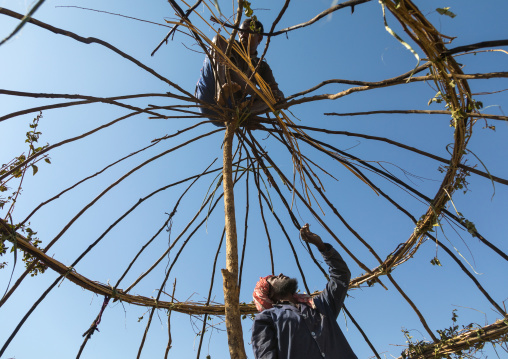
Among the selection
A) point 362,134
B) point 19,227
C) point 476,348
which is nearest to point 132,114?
point 19,227

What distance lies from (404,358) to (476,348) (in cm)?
79

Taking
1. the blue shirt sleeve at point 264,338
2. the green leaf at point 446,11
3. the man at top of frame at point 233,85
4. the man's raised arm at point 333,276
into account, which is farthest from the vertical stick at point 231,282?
the green leaf at point 446,11

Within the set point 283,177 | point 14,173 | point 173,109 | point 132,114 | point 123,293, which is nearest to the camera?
point 14,173

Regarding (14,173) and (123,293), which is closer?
(14,173)

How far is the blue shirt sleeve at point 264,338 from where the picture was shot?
3.82 meters

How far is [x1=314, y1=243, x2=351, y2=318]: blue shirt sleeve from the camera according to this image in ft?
13.9

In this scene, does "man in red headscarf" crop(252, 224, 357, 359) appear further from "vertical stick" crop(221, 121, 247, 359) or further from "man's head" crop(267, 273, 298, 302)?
"vertical stick" crop(221, 121, 247, 359)

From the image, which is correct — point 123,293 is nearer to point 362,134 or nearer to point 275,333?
point 275,333

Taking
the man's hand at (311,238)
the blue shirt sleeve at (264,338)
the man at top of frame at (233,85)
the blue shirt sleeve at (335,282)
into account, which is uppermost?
the man at top of frame at (233,85)

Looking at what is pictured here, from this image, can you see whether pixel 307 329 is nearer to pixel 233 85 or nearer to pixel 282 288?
pixel 282 288

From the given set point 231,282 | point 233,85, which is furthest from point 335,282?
point 233,85

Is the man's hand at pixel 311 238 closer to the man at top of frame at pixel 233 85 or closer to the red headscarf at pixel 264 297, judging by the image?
the red headscarf at pixel 264 297

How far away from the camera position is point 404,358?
4859 millimetres

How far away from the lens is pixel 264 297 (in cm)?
443
